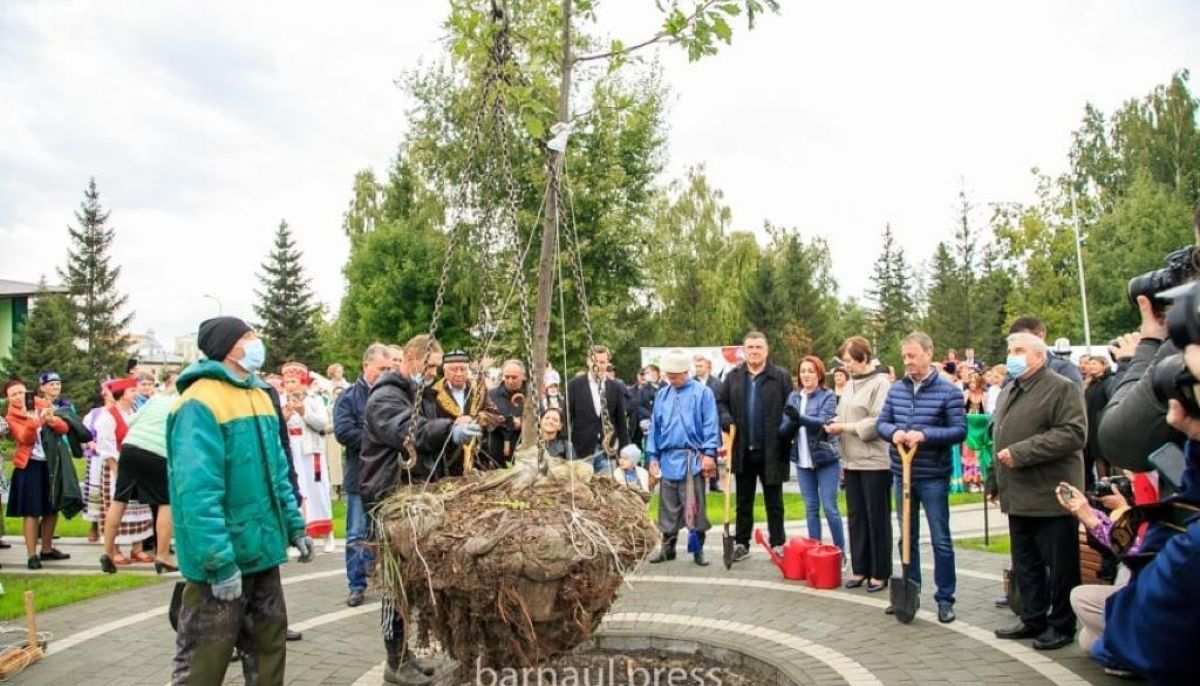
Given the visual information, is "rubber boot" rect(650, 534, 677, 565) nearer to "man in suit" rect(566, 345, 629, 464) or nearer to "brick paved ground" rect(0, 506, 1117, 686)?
"brick paved ground" rect(0, 506, 1117, 686)

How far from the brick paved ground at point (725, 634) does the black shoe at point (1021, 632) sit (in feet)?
0.32

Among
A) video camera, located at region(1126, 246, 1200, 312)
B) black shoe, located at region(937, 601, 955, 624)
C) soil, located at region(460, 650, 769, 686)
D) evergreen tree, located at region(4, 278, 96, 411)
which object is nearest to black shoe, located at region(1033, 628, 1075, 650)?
black shoe, located at region(937, 601, 955, 624)

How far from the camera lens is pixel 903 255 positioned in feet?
200

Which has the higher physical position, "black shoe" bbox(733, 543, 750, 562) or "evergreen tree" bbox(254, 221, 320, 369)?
"evergreen tree" bbox(254, 221, 320, 369)

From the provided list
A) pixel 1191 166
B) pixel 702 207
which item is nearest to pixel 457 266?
pixel 702 207

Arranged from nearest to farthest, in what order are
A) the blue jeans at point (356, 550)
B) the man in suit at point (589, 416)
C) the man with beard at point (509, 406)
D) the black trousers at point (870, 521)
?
1. the blue jeans at point (356, 550)
2. the black trousers at point (870, 521)
3. the man with beard at point (509, 406)
4. the man in suit at point (589, 416)

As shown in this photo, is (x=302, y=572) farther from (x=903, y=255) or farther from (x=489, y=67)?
(x=903, y=255)

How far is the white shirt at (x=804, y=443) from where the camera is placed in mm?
8188

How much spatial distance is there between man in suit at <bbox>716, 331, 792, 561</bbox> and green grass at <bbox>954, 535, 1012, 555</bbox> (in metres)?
1.96

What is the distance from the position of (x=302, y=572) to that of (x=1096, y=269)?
38.8m

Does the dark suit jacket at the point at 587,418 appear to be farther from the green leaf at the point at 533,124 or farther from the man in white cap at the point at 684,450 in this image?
the green leaf at the point at 533,124

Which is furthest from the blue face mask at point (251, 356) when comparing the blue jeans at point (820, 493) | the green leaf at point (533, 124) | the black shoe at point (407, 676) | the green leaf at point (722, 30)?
the blue jeans at point (820, 493)

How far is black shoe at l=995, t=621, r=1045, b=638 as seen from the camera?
18.4 feet

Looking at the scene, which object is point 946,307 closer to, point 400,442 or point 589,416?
point 589,416
